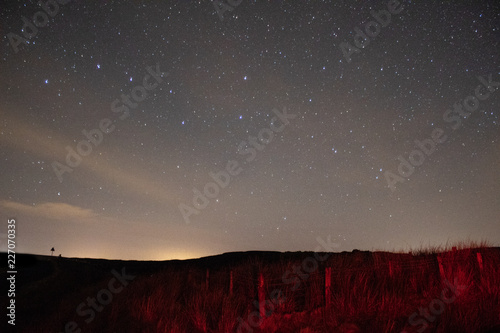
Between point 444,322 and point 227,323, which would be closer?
point 444,322

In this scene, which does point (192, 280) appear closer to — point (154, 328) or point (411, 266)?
point (154, 328)

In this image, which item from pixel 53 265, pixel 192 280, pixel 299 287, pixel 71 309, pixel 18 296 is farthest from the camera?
pixel 53 265

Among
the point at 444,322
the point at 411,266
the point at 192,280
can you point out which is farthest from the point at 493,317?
the point at 192,280

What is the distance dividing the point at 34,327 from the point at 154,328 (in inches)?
177

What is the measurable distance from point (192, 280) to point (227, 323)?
17.7 feet

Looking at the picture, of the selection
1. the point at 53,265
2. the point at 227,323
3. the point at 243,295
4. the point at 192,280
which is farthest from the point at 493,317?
the point at 53,265

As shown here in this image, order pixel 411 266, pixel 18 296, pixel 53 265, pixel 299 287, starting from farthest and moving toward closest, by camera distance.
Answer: pixel 53 265, pixel 18 296, pixel 411 266, pixel 299 287

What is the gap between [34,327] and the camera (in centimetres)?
832

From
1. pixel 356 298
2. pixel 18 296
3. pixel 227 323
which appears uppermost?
pixel 356 298

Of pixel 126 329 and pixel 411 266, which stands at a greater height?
pixel 411 266

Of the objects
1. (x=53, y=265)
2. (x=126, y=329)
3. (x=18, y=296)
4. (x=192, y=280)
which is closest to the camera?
(x=126, y=329)

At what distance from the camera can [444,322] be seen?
451cm

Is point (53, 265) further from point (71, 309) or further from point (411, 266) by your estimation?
point (411, 266)

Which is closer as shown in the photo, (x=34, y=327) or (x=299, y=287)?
(x=299, y=287)
